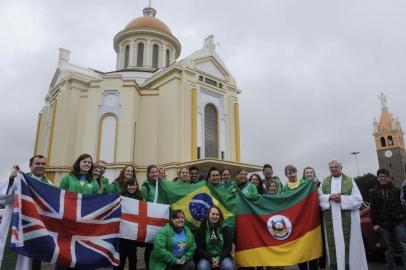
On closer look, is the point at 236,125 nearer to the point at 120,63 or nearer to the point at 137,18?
the point at 120,63

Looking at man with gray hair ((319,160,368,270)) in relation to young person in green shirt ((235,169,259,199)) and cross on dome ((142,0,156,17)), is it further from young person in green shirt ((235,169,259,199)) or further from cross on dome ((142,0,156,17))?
cross on dome ((142,0,156,17))

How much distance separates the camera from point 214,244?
19.0 ft

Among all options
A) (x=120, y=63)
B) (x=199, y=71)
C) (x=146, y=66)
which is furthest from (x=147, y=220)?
(x=120, y=63)

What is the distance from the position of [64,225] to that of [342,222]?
4881 millimetres

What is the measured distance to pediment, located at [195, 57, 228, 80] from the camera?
29.0m

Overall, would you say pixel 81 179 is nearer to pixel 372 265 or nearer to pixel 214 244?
pixel 214 244

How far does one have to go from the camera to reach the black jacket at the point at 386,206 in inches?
243

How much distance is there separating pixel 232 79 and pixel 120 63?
40.7ft

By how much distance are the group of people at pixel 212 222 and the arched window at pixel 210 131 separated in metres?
20.0

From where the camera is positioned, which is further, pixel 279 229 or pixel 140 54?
pixel 140 54

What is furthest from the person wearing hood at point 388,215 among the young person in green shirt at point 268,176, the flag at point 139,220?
the flag at point 139,220

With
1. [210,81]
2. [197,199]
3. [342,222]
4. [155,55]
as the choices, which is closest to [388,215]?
[342,222]

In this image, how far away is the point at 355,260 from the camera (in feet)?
19.9

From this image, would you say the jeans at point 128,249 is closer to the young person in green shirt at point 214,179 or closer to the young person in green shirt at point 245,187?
the young person in green shirt at point 214,179
